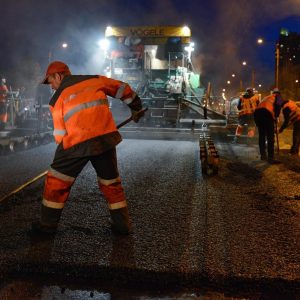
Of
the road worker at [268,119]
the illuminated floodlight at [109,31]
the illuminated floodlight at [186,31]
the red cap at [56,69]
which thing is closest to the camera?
the red cap at [56,69]

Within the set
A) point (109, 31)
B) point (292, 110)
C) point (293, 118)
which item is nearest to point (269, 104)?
point (292, 110)

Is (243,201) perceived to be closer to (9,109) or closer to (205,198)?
(205,198)

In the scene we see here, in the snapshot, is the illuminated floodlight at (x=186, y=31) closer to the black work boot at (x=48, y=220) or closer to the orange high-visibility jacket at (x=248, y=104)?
the orange high-visibility jacket at (x=248, y=104)

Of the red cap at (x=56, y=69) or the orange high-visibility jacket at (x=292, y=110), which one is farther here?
the orange high-visibility jacket at (x=292, y=110)

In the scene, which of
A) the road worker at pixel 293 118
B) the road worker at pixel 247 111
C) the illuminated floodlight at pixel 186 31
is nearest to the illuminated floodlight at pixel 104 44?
the illuminated floodlight at pixel 186 31

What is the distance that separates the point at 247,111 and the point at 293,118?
8.96 feet

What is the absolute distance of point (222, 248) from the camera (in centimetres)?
324

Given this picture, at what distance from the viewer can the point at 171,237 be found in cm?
348

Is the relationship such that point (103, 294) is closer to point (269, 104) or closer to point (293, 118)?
point (269, 104)

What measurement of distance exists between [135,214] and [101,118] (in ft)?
3.96

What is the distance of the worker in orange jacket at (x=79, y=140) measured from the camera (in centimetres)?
333

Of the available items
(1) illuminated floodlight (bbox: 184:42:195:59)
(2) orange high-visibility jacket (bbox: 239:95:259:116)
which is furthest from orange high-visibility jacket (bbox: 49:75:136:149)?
(1) illuminated floodlight (bbox: 184:42:195:59)

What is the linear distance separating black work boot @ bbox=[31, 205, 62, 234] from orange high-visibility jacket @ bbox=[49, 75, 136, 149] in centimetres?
53

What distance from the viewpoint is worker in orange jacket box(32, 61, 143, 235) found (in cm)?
333
